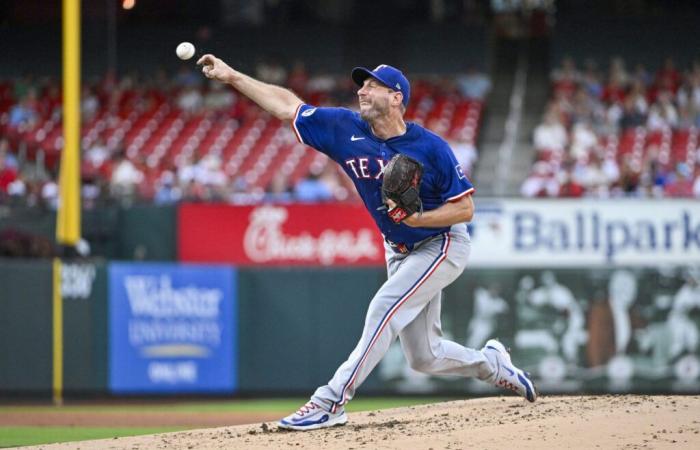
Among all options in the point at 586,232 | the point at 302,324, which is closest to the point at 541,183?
the point at 586,232

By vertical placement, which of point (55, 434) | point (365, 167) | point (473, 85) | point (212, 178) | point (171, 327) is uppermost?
point (473, 85)

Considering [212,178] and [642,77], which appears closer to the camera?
[212,178]

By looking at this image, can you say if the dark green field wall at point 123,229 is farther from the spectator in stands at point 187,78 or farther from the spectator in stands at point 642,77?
the spectator in stands at point 642,77

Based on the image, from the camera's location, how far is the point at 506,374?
7.27 metres

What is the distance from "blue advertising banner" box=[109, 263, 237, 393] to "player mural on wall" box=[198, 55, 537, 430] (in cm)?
702

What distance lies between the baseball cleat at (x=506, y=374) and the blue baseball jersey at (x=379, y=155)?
92 centimetres

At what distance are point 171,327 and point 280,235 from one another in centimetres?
281

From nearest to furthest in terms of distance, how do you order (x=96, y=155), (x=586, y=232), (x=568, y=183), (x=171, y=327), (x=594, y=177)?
(x=171, y=327)
(x=586, y=232)
(x=568, y=183)
(x=594, y=177)
(x=96, y=155)

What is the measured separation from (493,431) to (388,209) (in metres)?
1.31

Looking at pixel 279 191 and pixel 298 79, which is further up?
pixel 298 79

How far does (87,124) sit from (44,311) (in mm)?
7396

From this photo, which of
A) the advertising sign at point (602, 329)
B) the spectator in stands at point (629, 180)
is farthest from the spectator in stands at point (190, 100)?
the advertising sign at point (602, 329)

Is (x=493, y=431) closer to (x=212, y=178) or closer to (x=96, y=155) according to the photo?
(x=212, y=178)

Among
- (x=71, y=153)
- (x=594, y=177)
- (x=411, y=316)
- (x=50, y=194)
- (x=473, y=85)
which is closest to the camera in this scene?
(x=411, y=316)
